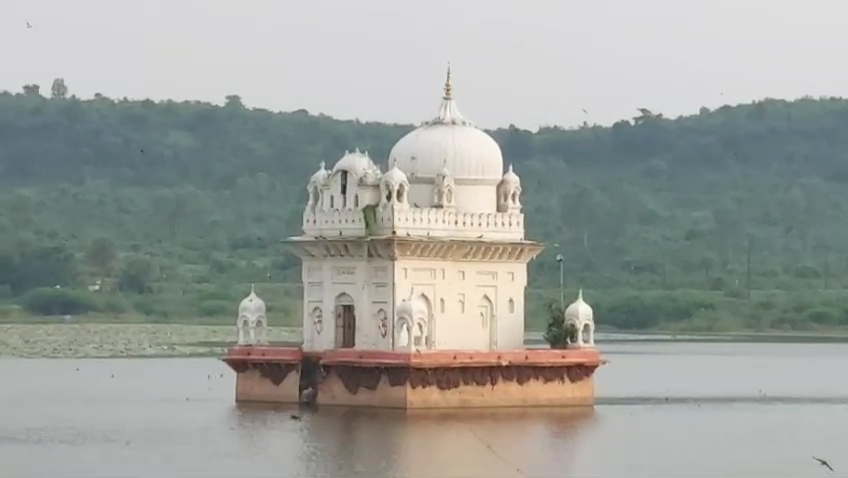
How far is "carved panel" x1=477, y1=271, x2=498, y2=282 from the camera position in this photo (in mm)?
38609

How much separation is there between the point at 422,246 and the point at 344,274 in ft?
4.57

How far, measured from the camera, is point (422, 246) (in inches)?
1478

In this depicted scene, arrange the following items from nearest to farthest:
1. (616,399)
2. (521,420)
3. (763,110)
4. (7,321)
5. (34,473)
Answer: (34,473) → (521,420) → (616,399) → (7,321) → (763,110)

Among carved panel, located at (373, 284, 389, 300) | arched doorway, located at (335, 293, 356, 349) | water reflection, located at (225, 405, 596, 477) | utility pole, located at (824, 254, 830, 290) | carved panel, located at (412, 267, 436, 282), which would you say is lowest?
water reflection, located at (225, 405, 596, 477)

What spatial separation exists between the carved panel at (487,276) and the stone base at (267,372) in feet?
9.07

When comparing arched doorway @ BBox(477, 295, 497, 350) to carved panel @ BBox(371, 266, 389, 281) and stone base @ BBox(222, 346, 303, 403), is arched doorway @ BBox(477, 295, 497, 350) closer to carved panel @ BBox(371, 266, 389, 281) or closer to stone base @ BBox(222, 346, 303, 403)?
carved panel @ BBox(371, 266, 389, 281)

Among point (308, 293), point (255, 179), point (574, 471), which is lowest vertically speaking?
point (574, 471)

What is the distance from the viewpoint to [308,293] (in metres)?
39.0

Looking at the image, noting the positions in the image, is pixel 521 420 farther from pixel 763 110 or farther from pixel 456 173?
pixel 763 110

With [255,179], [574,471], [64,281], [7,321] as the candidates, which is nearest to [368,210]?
[574,471]

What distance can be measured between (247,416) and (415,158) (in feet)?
14.3

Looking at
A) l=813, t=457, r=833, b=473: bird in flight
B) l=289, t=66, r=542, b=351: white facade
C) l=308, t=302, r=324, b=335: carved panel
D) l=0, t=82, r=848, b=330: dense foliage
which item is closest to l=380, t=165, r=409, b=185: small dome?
l=289, t=66, r=542, b=351: white facade

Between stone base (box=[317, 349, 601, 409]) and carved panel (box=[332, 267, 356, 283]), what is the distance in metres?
1.16

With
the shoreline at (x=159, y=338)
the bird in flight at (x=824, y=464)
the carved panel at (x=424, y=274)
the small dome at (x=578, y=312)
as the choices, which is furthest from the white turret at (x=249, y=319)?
the shoreline at (x=159, y=338)
